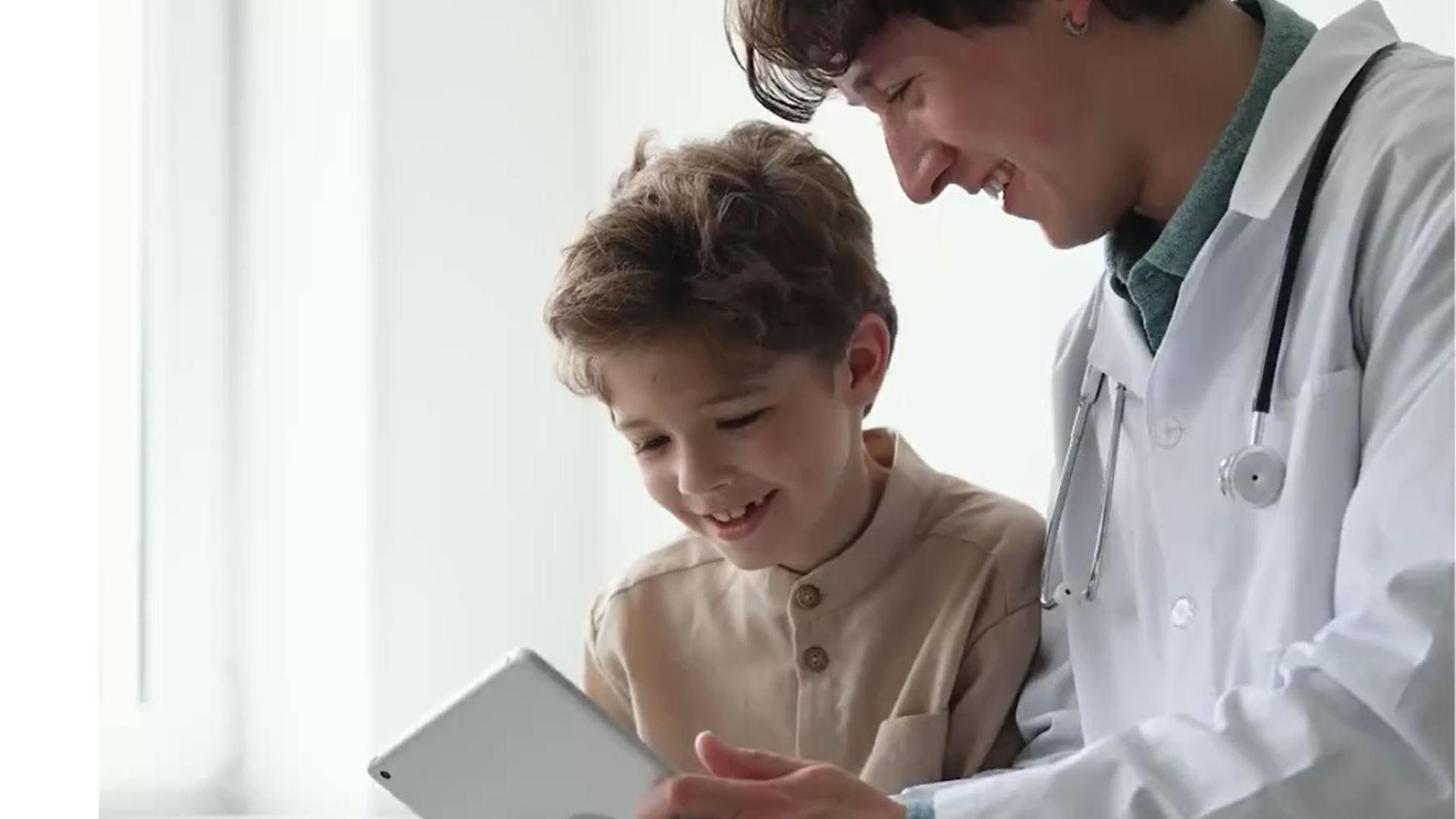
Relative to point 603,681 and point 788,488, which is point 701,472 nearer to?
point 788,488

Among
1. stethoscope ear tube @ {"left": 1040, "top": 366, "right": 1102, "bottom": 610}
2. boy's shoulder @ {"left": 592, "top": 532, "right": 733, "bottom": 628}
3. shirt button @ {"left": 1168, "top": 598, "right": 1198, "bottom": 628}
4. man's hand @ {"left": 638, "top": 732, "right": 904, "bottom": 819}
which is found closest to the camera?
man's hand @ {"left": 638, "top": 732, "right": 904, "bottom": 819}

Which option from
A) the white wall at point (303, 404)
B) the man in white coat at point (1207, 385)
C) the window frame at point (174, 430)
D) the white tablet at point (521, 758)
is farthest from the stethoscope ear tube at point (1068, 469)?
the window frame at point (174, 430)

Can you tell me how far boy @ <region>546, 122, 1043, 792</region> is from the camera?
4.29 ft

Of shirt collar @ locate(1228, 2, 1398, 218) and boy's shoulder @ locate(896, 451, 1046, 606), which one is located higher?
shirt collar @ locate(1228, 2, 1398, 218)

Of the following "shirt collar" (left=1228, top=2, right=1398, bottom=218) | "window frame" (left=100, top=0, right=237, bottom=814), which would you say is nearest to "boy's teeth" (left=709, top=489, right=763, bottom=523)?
"shirt collar" (left=1228, top=2, right=1398, bottom=218)

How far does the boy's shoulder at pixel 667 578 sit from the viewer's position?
1474 millimetres

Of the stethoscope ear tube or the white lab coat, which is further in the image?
the stethoscope ear tube

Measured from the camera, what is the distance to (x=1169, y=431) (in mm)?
1148

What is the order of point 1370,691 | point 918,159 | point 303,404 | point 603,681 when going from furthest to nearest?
point 303,404 → point 603,681 → point 918,159 → point 1370,691

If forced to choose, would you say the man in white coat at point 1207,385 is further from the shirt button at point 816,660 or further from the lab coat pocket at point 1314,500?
the shirt button at point 816,660

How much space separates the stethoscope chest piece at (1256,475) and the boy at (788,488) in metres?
0.32

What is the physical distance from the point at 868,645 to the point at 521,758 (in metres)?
0.35

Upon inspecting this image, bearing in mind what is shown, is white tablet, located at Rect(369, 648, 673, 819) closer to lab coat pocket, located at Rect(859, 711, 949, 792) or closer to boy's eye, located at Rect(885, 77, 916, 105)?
lab coat pocket, located at Rect(859, 711, 949, 792)

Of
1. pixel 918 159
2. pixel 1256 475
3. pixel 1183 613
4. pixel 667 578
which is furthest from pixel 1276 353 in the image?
pixel 667 578
